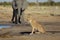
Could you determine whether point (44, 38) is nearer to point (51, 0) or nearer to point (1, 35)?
point (1, 35)

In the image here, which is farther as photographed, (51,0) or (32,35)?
(51,0)

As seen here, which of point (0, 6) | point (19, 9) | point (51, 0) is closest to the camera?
point (19, 9)

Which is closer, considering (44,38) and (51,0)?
(44,38)

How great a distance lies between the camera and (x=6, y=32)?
13891 millimetres

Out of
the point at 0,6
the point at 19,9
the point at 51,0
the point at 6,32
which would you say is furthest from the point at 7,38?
the point at 51,0

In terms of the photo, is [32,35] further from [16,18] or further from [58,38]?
[16,18]

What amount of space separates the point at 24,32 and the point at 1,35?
1.50m

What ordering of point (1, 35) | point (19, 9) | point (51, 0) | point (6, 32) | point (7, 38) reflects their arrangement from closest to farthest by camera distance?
point (7, 38), point (1, 35), point (6, 32), point (19, 9), point (51, 0)

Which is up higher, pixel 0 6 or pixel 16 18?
pixel 16 18

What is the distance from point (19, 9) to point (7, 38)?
487 centimetres

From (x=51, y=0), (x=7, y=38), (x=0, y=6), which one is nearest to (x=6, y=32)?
(x=7, y=38)

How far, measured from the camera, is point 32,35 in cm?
1296

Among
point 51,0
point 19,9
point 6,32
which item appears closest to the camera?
point 6,32

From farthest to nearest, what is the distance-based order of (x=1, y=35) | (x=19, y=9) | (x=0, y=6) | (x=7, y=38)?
(x=0, y=6), (x=19, y=9), (x=1, y=35), (x=7, y=38)
